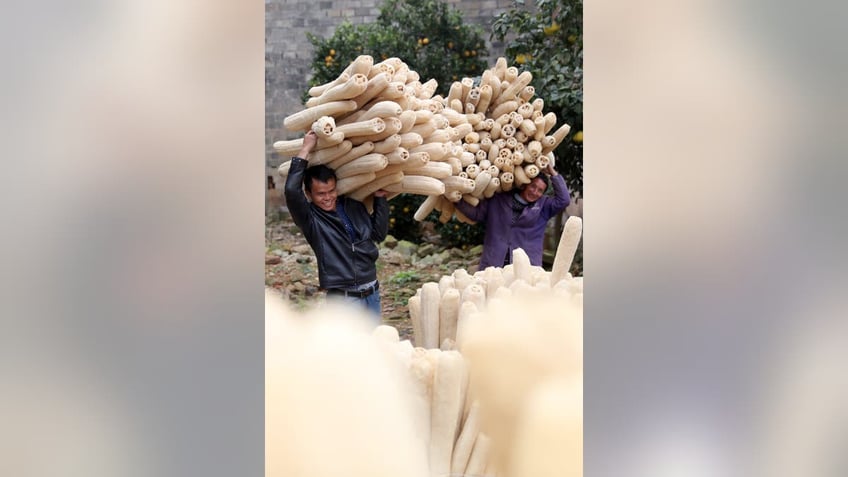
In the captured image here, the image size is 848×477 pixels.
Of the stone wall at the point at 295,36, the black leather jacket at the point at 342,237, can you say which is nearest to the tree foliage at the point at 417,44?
the stone wall at the point at 295,36

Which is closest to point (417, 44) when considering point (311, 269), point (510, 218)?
point (311, 269)

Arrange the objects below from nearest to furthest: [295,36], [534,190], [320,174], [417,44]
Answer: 1. [320,174]
2. [534,190]
3. [417,44]
4. [295,36]

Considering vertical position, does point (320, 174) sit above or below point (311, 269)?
above

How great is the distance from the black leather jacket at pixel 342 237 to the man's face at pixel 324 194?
0.09 ft

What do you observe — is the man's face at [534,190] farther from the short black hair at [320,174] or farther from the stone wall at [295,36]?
the stone wall at [295,36]

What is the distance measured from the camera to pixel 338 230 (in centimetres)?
289

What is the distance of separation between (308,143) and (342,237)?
0.56 meters

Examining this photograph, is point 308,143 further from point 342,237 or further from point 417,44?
point 417,44

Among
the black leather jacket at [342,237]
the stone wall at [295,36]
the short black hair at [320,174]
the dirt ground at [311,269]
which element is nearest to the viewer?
the short black hair at [320,174]

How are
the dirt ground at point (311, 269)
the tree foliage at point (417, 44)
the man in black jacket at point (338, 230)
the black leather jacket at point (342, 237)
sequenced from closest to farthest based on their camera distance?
the man in black jacket at point (338, 230) < the black leather jacket at point (342, 237) < the dirt ground at point (311, 269) < the tree foliage at point (417, 44)

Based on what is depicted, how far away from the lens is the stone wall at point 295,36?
744cm

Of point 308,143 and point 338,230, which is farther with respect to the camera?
point 338,230
